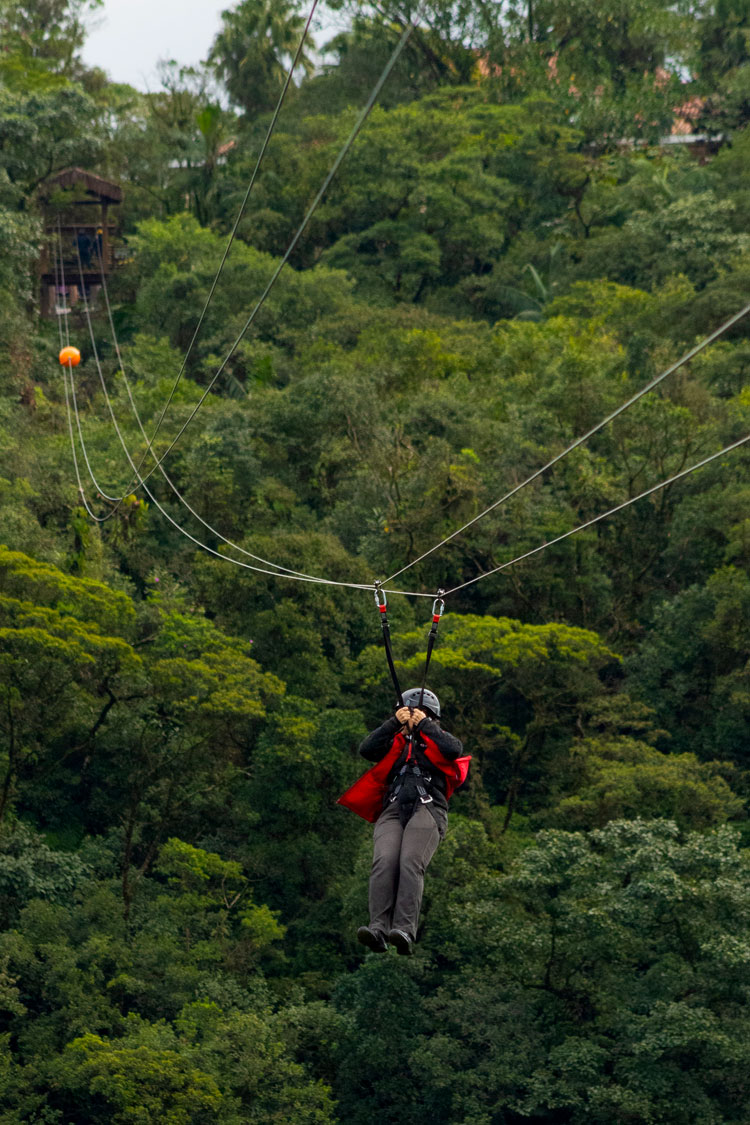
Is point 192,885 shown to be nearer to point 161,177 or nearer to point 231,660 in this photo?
point 231,660

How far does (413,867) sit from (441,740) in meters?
0.68

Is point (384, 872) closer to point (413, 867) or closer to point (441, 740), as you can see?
point (413, 867)

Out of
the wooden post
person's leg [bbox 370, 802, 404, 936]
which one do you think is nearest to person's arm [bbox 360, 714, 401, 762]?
person's leg [bbox 370, 802, 404, 936]

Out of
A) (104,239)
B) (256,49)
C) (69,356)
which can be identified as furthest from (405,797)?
(256,49)

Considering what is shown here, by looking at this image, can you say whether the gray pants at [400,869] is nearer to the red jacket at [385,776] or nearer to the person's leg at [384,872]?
the person's leg at [384,872]

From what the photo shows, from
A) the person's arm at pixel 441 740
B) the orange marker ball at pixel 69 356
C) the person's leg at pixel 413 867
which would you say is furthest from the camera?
the orange marker ball at pixel 69 356

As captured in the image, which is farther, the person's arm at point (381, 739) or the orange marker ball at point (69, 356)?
the orange marker ball at point (69, 356)

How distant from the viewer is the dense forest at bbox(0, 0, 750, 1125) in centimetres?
1647

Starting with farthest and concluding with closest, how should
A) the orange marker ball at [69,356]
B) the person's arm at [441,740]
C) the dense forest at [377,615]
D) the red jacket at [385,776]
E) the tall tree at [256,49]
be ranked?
the tall tree at [256,49] < the orange marker ball at [69,356] < the dense forest at [377,615] < the red jacket at [385,776] < the person's arm at [441,740]

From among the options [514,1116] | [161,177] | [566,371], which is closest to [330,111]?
[161,177]

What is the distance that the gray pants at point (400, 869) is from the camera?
6859 mm

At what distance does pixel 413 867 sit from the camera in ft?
22.8

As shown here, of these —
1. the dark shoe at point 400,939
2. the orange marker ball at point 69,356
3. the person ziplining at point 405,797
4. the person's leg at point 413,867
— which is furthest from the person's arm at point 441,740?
the orange marker ball at point 69,356

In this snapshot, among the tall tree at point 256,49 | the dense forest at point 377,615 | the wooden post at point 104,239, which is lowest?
the dense forest at point 377,615
